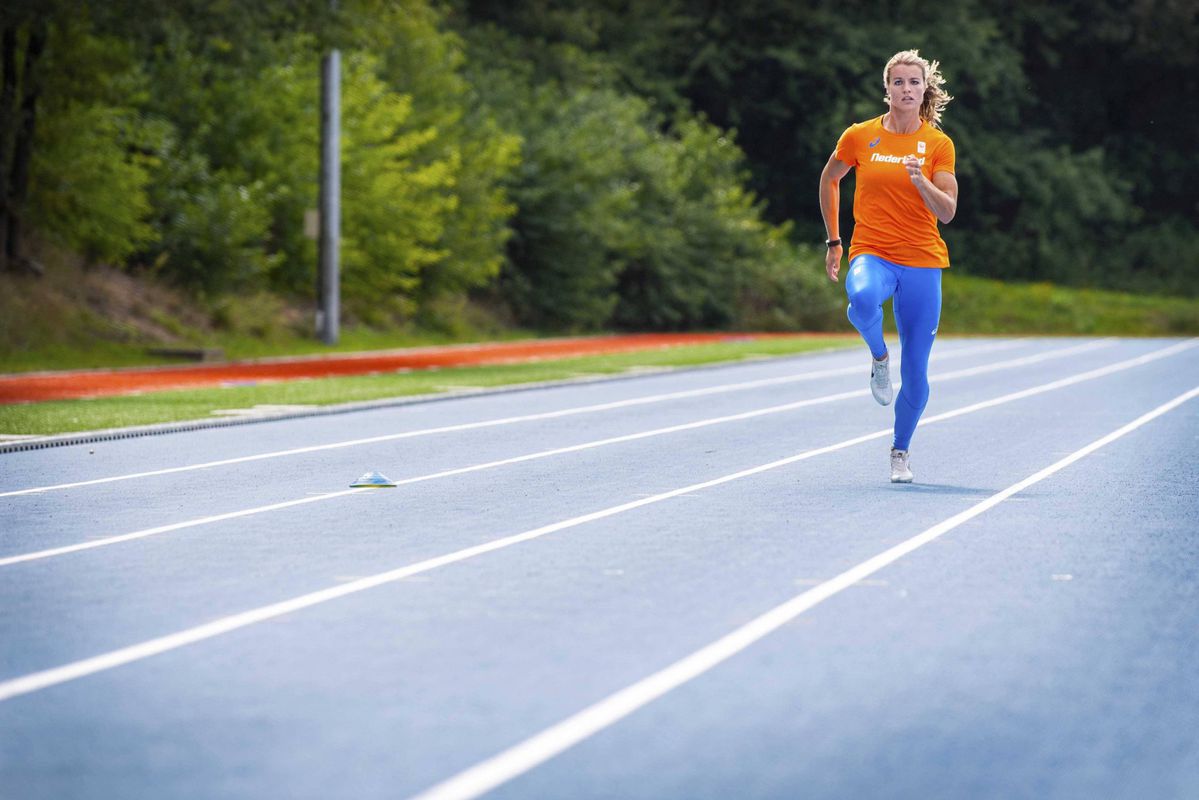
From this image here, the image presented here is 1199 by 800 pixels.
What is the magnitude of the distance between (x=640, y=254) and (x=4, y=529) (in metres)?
40.3

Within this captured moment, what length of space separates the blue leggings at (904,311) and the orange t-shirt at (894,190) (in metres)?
0.09

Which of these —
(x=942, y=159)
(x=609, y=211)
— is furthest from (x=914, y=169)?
(x=609, y=211)

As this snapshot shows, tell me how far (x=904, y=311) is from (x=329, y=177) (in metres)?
23.4

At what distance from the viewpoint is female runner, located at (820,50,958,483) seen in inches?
466

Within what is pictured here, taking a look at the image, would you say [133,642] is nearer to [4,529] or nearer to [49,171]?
[4,529]

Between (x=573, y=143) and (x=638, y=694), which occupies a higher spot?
(x=573, y=143)

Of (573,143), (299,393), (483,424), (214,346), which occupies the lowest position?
(214,346)

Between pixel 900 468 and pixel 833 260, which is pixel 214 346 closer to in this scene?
pixel 833 260

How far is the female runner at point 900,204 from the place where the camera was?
11.8m

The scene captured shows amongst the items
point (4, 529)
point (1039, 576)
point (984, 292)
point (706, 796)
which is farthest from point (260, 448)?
point (984, 292)

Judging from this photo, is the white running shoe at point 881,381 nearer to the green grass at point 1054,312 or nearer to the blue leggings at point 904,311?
the blue leggings at point 904,311

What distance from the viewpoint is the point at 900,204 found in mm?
12039

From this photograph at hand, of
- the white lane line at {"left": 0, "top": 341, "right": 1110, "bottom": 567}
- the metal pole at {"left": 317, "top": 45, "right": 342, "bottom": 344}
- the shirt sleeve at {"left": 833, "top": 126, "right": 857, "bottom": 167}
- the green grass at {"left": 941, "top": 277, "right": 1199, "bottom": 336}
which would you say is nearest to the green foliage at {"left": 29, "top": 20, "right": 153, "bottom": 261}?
the metal pole at {"left": 317, "top": 45, "right": 342, "bottom": 344}

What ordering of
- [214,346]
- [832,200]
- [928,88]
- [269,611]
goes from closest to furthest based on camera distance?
[269,611], [928,88], [832,200], [214,346]
